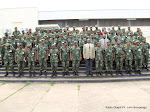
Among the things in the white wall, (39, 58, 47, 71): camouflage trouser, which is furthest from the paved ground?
the white wall

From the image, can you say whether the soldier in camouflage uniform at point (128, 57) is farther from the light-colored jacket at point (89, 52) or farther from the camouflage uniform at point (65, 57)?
the camouflage uniform at point (65, 57)

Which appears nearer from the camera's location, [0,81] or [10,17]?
[0,81]

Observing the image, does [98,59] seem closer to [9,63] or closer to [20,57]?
[20,57]

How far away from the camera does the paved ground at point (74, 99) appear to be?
397cm

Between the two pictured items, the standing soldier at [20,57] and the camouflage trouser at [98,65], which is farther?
the standing soldier at [20,57]

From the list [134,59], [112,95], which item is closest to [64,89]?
[112,95]

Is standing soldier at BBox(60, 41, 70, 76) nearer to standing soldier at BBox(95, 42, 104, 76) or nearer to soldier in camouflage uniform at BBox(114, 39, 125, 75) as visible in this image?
standing soldier at BBox(95, 42, 104, 76)

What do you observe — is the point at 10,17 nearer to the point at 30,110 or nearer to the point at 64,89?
the point at 64,89

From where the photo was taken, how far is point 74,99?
15.4 ft

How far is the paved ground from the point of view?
3.97 m

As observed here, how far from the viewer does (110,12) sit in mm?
16250

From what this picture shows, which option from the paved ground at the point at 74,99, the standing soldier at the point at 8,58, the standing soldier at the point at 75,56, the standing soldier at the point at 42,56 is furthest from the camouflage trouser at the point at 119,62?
the standing soldier at the point at 8,58

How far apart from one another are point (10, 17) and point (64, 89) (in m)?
12.4

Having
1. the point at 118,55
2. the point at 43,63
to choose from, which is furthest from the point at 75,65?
the point at 118,55
